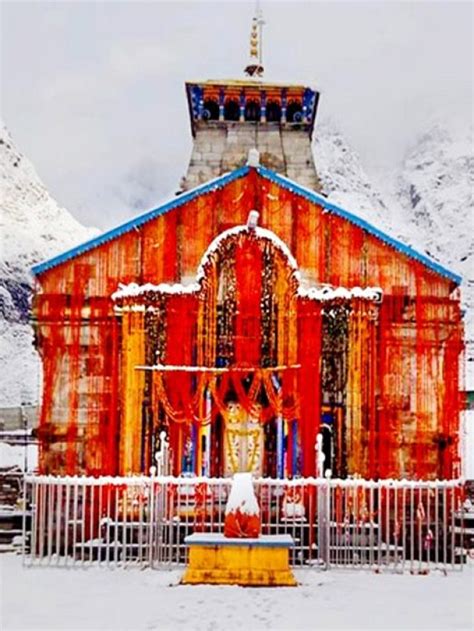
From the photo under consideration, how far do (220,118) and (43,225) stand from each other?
3066 inches

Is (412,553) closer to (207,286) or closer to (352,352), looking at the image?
(352,352)

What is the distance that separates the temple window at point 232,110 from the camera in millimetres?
27359

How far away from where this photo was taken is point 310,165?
27.8 m

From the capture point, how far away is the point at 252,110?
27.5 meters

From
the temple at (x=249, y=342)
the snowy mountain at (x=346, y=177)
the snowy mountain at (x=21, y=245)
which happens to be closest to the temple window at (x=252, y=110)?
the temple at (x=249, y=342)

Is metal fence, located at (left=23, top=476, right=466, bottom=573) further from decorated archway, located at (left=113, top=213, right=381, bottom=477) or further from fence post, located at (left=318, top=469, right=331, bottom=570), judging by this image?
decorated archway, located at (left=113, top=213, right=381, bottom=477)

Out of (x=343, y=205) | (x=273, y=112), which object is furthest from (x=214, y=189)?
(x=343, y=205)

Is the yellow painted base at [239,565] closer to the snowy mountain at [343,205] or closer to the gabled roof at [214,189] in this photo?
the gabled roof at [214,189]

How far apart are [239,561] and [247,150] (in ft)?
50.5

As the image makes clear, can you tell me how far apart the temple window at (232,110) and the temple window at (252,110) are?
0.29m

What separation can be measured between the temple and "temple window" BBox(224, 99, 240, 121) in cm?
732

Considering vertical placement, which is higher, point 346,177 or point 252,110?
point 346,177

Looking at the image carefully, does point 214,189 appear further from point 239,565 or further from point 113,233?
point 239,565

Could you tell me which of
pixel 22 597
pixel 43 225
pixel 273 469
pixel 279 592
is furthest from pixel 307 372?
pixel 43 225
